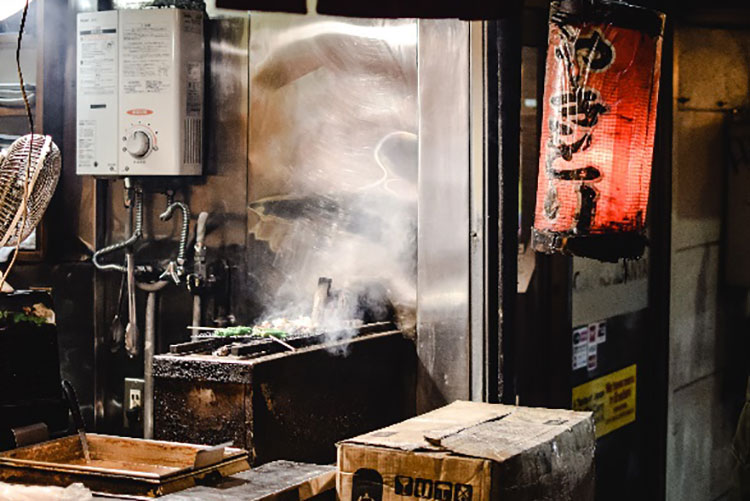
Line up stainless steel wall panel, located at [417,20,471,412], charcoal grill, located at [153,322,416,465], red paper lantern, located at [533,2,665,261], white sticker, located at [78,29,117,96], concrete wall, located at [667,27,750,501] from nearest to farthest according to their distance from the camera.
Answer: red paper lantern, located at [533,2,665,261] → charcoal grill, located at [153,322,416,465] → stainless steel wall panel, located at [417,20,471,412] → white sticker, located at [78,29,117,96] → concrete wall, located at [667,27,750,501]

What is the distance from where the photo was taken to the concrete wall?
8.19m

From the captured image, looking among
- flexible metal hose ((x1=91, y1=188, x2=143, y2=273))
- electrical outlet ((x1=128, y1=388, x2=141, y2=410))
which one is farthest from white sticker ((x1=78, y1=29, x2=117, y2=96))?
electrical outlet ((x1=128, y1=388, x2=141, y2=410))

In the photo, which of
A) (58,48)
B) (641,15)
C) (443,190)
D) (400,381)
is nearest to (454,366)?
(400,381)

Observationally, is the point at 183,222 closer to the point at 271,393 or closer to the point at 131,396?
the point at 131,396

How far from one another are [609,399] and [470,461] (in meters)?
3.84

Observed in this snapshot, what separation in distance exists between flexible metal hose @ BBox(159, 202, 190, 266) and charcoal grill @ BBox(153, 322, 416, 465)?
1322 mm

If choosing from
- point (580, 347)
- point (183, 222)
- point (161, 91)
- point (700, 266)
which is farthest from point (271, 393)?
point (700, 266)

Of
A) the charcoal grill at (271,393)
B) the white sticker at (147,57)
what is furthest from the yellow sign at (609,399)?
the white sticker at (147,57)

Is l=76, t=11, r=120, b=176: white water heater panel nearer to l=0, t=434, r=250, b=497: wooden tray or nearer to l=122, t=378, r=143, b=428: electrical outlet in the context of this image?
l=122, t=378, r=143, b=428: electrical outlet

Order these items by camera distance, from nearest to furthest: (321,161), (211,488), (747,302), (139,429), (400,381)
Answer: (211,488), (400,381), (321,161), (139,429), (747,302)

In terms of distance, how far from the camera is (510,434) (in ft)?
13.8

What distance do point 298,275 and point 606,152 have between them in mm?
2567

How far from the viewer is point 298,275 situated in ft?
22.5

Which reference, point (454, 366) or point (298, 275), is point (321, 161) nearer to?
point (298, 275)
